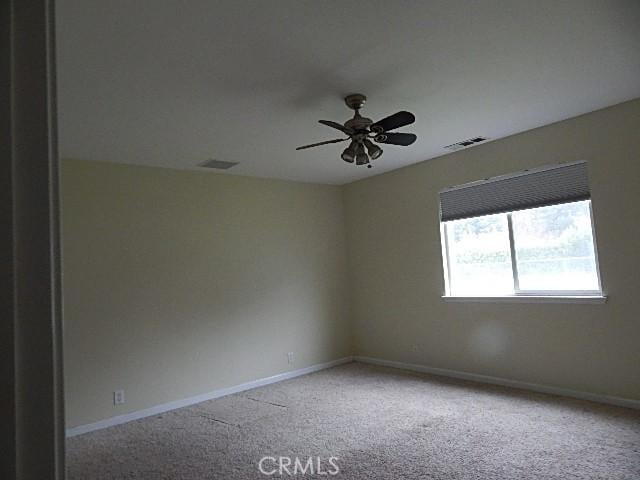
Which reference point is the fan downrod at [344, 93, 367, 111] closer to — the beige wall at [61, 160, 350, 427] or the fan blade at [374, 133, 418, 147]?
the fan blade at [374, 133, 418, 147]

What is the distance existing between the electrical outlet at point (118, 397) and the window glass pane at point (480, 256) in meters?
3.61

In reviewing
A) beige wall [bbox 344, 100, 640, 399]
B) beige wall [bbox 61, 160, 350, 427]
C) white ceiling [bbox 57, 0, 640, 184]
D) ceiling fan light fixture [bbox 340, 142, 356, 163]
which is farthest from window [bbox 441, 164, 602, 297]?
ceiling fan light fixture [bbox 340, 142, 356, 163]

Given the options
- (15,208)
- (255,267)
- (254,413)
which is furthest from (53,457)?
(255,267)

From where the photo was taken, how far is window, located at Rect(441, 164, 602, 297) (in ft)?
13.4

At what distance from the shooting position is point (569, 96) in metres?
3.46

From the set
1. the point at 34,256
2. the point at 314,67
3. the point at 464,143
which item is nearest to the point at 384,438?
the point at 314,67

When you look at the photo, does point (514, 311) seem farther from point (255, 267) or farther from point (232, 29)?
point (232, 29)

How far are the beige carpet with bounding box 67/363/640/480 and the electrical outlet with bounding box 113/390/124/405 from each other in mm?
231

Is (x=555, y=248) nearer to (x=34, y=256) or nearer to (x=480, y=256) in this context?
(x=480, y=256)

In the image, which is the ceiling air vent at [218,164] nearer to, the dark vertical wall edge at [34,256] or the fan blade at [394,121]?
the fan blade at [394,121]

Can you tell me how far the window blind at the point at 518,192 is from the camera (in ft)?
13.3

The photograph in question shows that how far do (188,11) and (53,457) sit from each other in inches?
81.1

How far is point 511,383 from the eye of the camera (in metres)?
4.45

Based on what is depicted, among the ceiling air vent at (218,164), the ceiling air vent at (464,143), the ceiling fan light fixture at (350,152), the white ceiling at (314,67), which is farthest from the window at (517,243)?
the ceiling air vent at (218,164)
